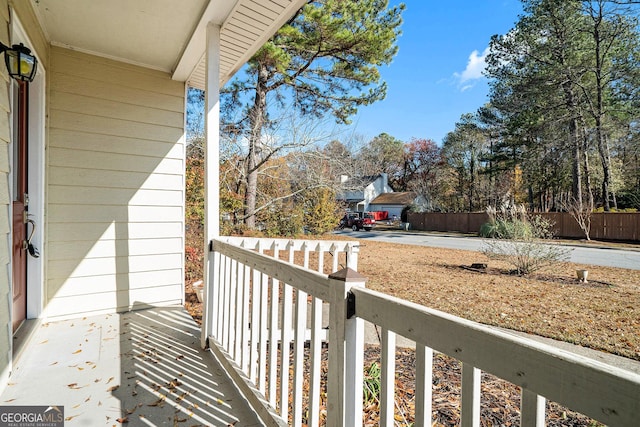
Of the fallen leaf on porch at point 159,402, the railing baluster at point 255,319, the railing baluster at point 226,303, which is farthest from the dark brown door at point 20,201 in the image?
the railing baluster at point 255,319

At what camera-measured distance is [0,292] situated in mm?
1793

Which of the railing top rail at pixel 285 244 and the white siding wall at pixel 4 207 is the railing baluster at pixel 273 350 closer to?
the railing top rail at pixel 285 244

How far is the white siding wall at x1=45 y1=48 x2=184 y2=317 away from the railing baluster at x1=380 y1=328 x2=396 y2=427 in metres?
3.31

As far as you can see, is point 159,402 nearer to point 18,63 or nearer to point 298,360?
point 298,360

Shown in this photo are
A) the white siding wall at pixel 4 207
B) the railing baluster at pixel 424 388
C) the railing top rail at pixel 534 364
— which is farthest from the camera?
the white siding wall at pixel 4 207

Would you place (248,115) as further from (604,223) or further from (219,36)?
(604,223)

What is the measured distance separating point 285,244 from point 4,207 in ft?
6.02

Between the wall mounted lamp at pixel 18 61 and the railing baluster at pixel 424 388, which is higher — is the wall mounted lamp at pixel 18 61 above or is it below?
above

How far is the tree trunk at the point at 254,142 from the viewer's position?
887cm

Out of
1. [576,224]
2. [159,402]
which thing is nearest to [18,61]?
[159,402]

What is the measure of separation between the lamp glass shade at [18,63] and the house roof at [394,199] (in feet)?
95.3

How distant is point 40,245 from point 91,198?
24.3 inches

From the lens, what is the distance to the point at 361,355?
3.88ft

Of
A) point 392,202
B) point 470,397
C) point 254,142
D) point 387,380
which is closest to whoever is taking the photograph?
point 470,397
